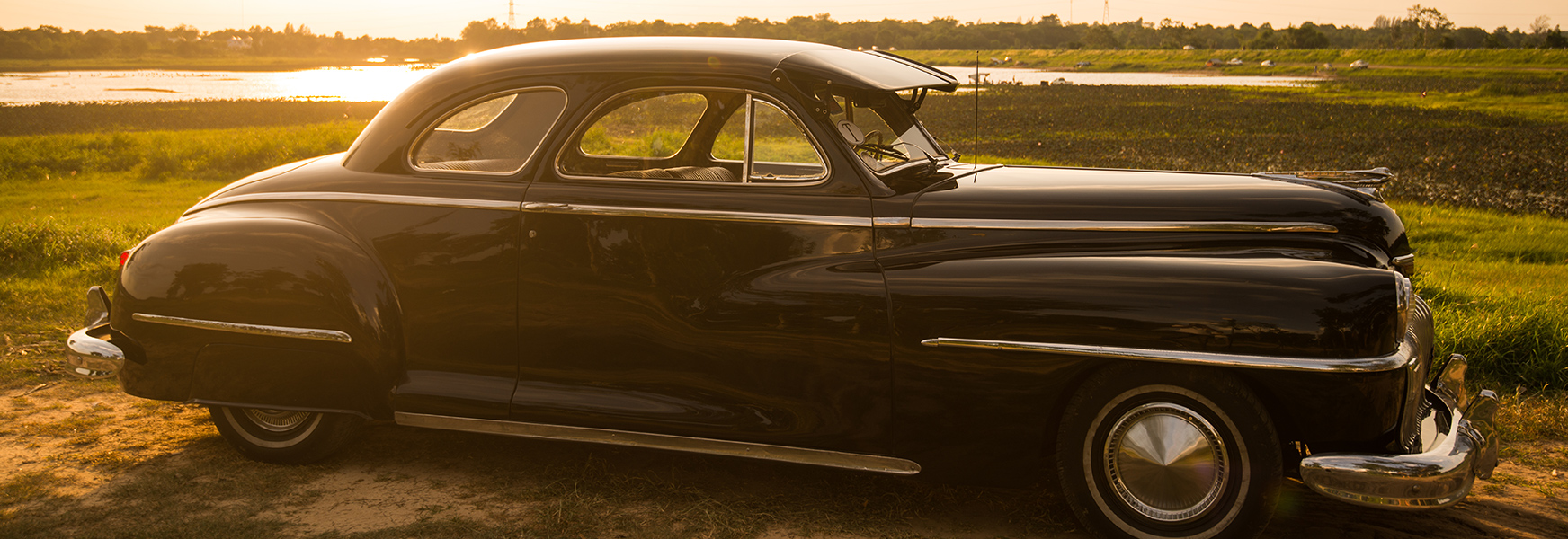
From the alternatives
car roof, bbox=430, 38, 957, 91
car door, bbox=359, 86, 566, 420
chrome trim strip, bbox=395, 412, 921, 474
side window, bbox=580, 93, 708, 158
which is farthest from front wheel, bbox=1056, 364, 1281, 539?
car door, bbox=359, 86, 566, 420

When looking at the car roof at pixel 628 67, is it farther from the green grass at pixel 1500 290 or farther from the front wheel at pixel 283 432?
the green grass at pixel 1500 290

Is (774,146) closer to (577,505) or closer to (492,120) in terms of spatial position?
(492,120)

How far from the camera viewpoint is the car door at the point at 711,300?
11.6ft

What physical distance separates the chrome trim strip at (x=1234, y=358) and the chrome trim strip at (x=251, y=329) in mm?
2668

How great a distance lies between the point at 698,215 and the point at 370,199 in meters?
1.43

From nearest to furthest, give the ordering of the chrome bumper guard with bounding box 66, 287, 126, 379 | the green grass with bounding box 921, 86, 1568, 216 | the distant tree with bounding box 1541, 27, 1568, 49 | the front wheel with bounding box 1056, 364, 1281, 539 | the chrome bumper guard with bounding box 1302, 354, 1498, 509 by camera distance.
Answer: the chrome bumper guard with bounding box 1302, 354, 1498, 509, the front wheel with bounding box 1056, 364, 1281, 539, the chrome bumper guard with bounding box 66, 287, 126, 379, the green grass with bounding box 921, 86, 1568, 216, the distant tree with bounding box 1541, 27, 1568, 49

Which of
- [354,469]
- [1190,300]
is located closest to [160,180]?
[354,469]

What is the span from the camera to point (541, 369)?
3881mm

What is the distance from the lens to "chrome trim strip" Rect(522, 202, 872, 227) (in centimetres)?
356

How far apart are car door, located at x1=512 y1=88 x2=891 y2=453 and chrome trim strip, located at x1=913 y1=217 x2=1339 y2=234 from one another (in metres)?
0.31

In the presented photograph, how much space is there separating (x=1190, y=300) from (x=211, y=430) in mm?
4608

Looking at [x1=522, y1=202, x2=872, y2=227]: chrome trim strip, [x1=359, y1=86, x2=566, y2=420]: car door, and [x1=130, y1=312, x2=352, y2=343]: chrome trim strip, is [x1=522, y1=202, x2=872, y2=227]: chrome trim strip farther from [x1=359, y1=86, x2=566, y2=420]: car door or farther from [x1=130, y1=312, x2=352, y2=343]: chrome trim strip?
[x1=130, y1=312, x2=352, y2=343]: chrome trim strip

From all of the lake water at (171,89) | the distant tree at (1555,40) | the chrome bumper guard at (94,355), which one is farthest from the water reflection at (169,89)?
the distant tree at (1555,40)

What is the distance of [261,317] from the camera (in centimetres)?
406
